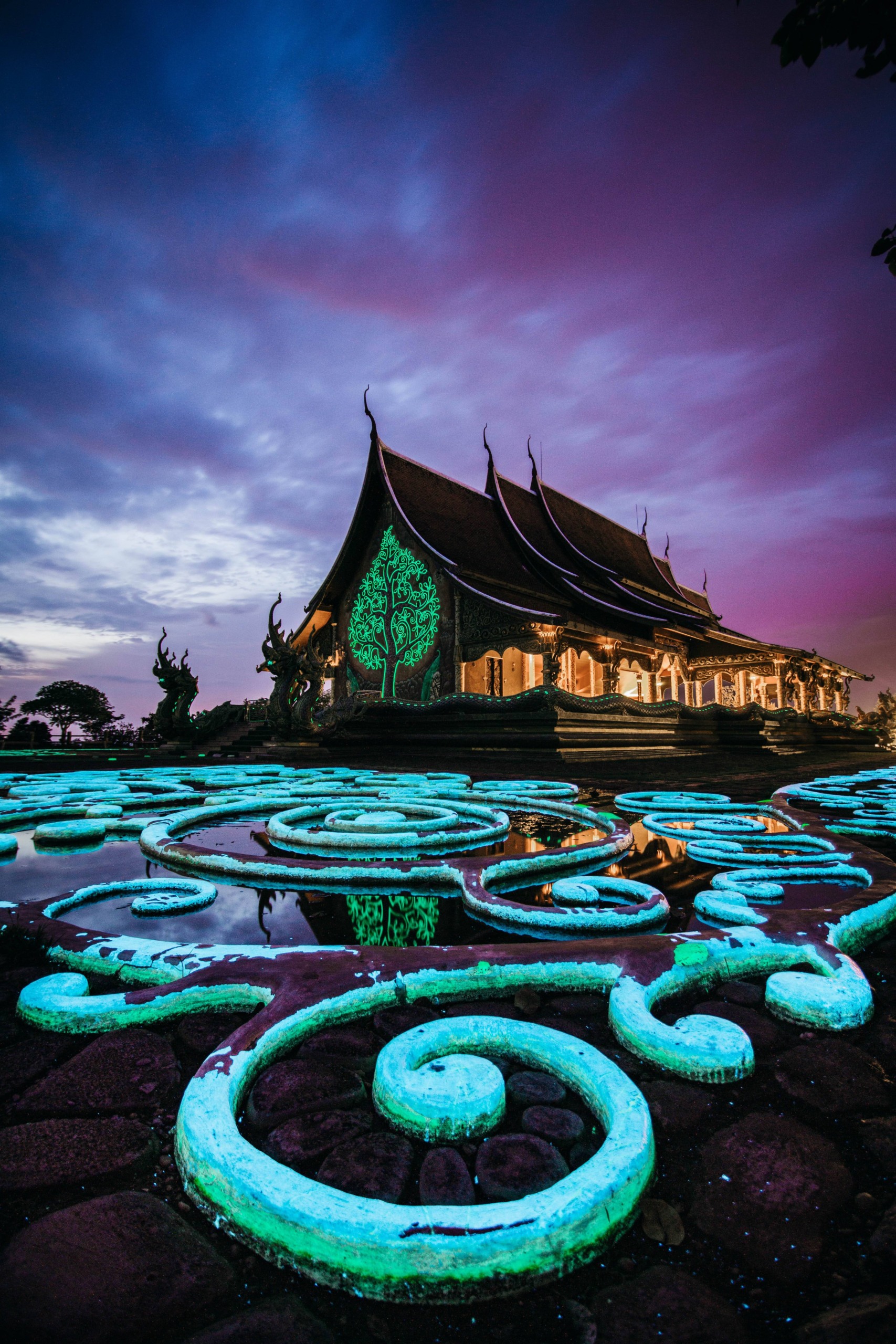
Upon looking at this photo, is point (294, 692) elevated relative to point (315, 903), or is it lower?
elevated

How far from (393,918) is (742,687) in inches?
727

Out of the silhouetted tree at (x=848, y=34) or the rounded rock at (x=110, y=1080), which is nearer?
the rounded rock at (x=110, y=1080)

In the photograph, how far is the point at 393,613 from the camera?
12961 millimetres

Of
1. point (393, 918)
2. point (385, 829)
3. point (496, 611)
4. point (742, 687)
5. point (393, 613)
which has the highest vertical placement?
point (393, 613)

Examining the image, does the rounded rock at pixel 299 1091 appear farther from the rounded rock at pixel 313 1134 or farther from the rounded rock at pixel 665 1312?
the rounded rock at pixel 665 1312

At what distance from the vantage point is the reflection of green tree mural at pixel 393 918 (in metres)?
1.38

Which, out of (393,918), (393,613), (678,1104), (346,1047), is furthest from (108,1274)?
(393,613)

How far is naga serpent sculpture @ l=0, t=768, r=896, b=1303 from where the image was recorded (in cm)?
53

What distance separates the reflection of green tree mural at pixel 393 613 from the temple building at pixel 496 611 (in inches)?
1.3

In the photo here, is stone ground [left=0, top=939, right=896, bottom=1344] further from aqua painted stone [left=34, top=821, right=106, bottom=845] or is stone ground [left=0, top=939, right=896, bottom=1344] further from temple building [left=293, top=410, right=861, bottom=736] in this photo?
temple building [left=293, top=410, right=861, bottom=736]

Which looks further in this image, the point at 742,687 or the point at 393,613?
the point at 742,687

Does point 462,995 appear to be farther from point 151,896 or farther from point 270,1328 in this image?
point 151,896

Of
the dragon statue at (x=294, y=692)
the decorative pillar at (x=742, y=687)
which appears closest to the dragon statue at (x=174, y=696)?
the dragon statue at (x=294, y=692)

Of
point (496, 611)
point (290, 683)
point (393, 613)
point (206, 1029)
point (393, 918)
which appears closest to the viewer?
point (206, 1029)
